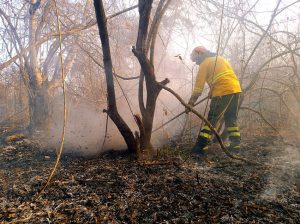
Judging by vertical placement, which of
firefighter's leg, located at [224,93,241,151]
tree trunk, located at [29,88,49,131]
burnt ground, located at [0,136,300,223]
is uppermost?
tree trunk, located at [29,88,49,131]

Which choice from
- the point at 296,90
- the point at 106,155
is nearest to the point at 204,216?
the point at 106,155

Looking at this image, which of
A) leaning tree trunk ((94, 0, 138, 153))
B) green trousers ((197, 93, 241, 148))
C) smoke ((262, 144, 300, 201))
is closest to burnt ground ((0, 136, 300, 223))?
smoke ((262, 144, 300, 201))

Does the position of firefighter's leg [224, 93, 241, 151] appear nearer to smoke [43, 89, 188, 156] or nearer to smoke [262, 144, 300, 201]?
smoke [262, 144, 300, 201]

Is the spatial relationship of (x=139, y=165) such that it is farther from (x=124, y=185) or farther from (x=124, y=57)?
(x=124, y=57)

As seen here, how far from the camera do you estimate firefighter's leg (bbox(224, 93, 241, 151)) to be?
430 centimetres

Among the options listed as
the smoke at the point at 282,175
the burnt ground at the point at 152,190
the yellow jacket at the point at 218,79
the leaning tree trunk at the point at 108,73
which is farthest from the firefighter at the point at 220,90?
the leaning tree trunk at the point at 108,73

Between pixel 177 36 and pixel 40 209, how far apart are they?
553 centimetres

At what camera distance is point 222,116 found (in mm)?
4230

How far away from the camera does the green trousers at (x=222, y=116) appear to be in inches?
160

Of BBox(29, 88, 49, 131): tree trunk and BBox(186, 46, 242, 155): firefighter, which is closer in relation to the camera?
BBox(186, 46, 242, 155): firefighter

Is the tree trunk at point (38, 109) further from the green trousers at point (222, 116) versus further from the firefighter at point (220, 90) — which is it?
the green trousers at point (222, 116)

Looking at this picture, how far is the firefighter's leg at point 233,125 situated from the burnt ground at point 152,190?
1.35ft

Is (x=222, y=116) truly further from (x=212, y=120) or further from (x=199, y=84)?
(x=199, y=84)

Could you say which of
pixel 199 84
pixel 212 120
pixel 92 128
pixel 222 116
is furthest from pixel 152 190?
pixel 92 128
